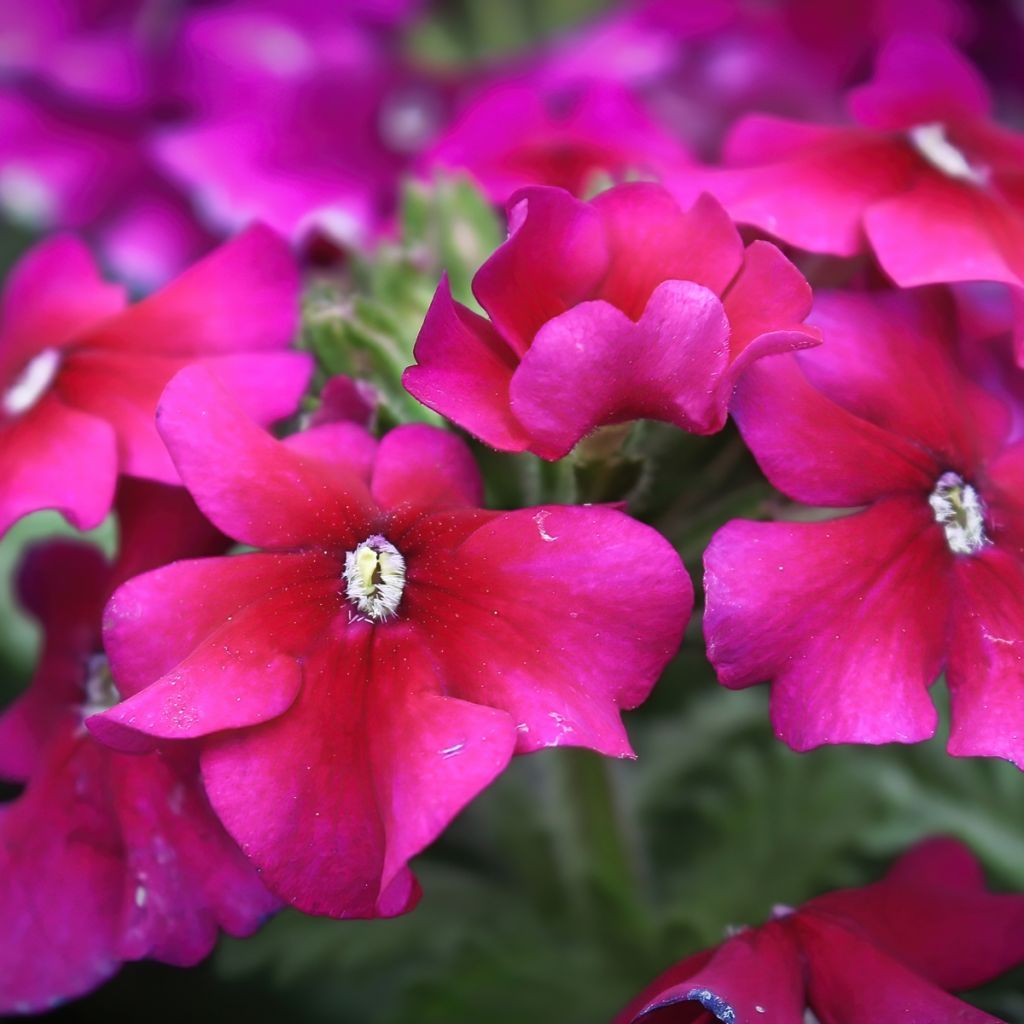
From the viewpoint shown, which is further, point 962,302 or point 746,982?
point 962,302

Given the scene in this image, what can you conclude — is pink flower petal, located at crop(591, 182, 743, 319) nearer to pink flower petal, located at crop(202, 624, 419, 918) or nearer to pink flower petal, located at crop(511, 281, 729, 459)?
pink flower petal, located at crop(511, 281, 729, 459)

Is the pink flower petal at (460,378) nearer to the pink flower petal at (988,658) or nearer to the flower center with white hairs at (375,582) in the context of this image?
the flower center with white hairs at (375,582)

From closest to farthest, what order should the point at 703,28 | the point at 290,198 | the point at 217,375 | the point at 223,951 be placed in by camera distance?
the point at 217,375, the point at 223,951, the point at 290,198, the point at 703,28

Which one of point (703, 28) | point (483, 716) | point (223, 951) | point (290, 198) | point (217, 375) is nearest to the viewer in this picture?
point (483, 716)

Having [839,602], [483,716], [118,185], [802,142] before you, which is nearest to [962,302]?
[802,142]

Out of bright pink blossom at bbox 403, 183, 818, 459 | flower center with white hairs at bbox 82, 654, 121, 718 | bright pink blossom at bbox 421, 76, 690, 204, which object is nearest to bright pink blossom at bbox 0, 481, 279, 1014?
flower center with white hairs at bbox 82, 654, 121, 718

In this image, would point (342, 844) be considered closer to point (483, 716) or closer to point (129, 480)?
point (483, 716)
